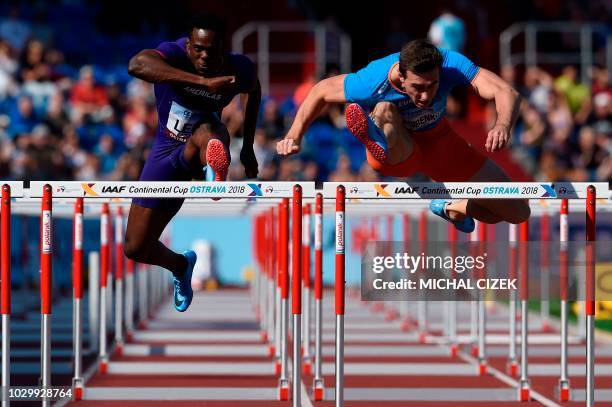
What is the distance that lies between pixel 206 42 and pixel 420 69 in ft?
4.26

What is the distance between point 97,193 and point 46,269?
583 millimetres

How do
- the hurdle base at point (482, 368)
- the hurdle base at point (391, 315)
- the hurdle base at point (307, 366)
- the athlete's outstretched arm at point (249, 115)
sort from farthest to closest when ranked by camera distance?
the hurdle base at point (391, 315), the hurdle base at point (307, 366), the hurdle base at point (482, 368), the athlete's outstretched arm at point (249, 115)

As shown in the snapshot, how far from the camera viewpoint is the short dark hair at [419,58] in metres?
8.09

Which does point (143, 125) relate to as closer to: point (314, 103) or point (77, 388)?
point (77, 388)

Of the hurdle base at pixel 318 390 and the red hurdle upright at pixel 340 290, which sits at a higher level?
the red hurdle upright at pixel 340 290

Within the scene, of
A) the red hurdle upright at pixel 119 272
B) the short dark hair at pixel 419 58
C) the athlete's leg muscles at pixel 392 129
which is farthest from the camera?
the red hurdle upright at pixel 119 272

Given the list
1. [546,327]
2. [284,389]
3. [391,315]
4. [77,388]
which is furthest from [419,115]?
[391,315]

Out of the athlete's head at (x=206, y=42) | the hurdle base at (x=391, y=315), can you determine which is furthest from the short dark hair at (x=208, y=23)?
the hurdle base at (x=391, y=315)

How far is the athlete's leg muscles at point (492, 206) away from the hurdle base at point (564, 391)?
5.02 feet

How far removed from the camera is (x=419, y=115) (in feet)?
28.9

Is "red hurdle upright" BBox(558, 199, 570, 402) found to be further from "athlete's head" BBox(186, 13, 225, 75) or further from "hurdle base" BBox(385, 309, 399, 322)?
"hurdle base" BBox(385, 309, 399, 322)

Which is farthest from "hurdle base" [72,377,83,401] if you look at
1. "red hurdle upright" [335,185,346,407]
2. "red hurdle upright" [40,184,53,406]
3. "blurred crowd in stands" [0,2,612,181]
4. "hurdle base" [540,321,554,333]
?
"blurred crowd in stands" [0,2,612,181]

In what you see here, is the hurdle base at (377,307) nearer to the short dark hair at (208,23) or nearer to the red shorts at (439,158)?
the red shorts at (439,158)

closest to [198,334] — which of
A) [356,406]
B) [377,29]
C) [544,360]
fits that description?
[544,360]
